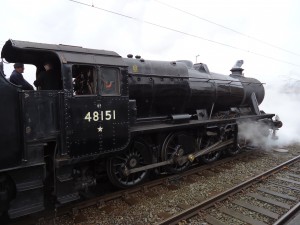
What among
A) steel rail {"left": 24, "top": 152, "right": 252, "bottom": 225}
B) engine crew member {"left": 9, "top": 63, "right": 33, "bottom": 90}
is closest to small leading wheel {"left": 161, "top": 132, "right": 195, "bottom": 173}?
steel rail {"left": 24, "top": 152, "right": 252, "bottom": 225}

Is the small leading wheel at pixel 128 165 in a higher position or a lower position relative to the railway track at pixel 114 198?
higher

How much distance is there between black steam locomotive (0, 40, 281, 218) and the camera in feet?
13.5

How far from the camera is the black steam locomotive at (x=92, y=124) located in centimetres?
412

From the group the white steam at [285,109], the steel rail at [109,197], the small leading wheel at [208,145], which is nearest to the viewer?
the steel rail at [109,197]

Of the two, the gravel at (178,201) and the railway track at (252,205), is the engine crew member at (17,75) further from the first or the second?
the railway track at (252,205)

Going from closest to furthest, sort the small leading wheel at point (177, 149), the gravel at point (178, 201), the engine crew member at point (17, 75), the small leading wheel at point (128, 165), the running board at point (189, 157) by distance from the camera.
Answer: the gravel at point (178, 201) → the engine crew member at point (17, 75) → the small leading wheel at point (128, 165) → the running board at point (189, 157) → the small leading wheel at point (177, 149)

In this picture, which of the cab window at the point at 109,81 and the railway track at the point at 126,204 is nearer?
the railway track at the point at 126,204

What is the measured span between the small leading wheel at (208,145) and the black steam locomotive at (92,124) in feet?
0.24

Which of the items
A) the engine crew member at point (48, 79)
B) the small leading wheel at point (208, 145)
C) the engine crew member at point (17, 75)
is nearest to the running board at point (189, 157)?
the small leading wheel at point (208, 145)

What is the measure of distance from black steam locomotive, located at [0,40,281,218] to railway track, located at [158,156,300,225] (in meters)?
1.57

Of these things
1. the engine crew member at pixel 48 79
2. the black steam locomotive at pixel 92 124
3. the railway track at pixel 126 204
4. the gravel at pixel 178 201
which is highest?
the engine crew member at pixel 48 79

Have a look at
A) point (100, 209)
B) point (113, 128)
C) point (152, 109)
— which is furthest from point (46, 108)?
point (152, 109)

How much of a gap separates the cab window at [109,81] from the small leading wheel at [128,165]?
154 centimetres

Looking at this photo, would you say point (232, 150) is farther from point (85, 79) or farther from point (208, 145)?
point (85, 79)
